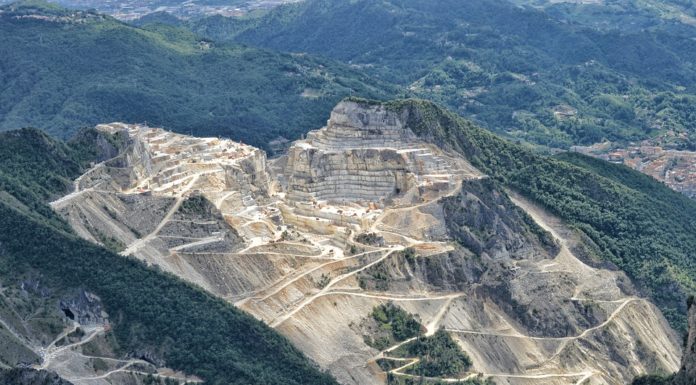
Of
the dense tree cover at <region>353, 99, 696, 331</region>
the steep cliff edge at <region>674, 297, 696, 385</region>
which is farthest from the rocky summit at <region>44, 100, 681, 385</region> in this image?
the steep cliff edge at <region>674, 297, 696, 385</region>

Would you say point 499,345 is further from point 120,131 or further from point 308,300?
point 120,131

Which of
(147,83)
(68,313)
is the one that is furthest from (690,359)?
(147,83)

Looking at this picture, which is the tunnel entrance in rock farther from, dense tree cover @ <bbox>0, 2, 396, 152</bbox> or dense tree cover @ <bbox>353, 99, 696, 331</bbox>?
dense tree cover @ <bbox>0, 2, 396, 152</bbox>

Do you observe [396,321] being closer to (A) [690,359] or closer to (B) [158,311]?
(B) [158,311]

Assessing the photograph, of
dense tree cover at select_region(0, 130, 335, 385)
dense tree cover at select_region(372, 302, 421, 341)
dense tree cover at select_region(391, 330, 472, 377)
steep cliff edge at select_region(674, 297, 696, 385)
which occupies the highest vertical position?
steep cliff edge at select_region(674, 297, 696, 385)

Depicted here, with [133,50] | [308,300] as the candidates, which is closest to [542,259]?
[308,300]

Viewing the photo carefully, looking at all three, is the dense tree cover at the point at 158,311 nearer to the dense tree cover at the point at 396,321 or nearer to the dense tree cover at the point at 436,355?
the dense tree cover at the point at 436,355
